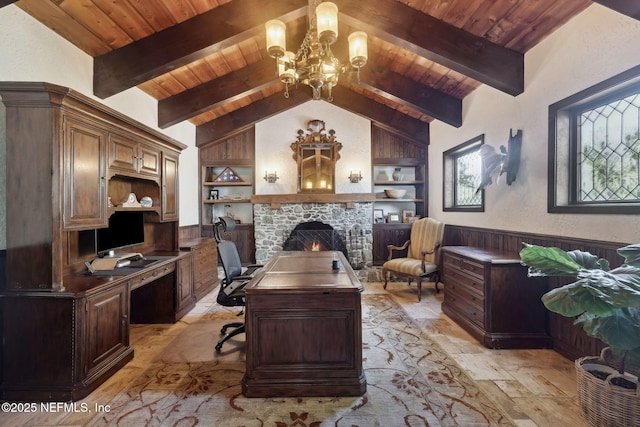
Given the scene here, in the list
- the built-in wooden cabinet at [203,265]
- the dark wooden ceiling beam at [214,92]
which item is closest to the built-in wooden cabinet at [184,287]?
the built-in wooden cabinet at [203,265]

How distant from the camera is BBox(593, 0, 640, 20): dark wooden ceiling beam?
1763mm

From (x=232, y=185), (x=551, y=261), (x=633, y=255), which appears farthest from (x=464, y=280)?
(x=232, y=185)

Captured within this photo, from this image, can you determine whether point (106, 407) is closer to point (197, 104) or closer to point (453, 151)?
point (197, 104)

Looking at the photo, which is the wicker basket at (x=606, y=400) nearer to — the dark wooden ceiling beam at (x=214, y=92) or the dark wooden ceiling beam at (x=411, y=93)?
the dark wooden ceiling beam at (x=411, y=93)

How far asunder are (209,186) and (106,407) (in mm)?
4432

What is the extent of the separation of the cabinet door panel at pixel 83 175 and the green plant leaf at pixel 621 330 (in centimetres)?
329

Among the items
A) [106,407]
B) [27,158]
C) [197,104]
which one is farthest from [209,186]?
[106,407]

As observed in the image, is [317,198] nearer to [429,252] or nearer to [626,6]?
[429,252]

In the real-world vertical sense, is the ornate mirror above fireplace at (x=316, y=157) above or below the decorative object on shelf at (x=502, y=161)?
above

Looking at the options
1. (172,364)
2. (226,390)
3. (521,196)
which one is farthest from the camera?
(521,196)

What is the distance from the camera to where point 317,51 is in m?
2.23

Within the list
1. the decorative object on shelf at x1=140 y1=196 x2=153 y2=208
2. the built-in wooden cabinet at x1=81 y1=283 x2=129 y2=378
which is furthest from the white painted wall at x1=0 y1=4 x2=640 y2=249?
the decorative object on shelf at x1=140 y1=196 x2=153 y2=208

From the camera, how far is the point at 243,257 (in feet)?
18.8

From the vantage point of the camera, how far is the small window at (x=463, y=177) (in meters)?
3.98
